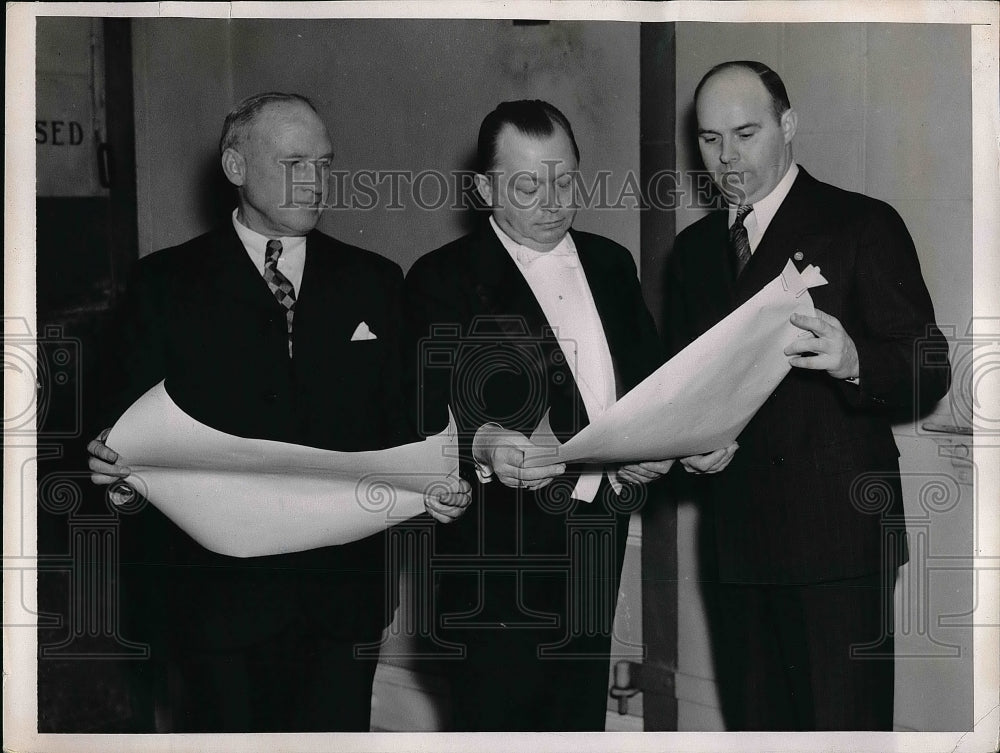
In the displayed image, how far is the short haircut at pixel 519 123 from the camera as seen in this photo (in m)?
2.11

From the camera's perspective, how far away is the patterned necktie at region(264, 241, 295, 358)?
2109 mm

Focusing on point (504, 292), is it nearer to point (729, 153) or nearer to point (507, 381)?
point (507, 381)

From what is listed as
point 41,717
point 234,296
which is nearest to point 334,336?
point 234,296

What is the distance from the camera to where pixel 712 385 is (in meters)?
2.06

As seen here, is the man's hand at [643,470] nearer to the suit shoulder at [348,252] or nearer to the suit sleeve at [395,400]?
the suit sleeve at [395,400]

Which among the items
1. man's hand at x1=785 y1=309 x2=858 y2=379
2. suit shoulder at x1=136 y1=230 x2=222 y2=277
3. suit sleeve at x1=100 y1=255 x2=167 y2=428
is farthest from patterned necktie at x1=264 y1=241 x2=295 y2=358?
man's hand at x1=785 y1=309 x2=858 y2=379

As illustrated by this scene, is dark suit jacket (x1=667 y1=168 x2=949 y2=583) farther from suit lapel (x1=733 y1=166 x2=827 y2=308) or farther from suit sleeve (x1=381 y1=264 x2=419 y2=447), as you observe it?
suit sleeve (x1=381 y1=264 x2=419 y2=447)

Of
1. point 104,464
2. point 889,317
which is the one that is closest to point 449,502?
point 104,464

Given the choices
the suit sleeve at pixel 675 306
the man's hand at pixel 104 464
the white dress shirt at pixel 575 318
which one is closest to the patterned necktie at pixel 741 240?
the suit sleeve at pixel 675 306

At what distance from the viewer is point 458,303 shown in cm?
213

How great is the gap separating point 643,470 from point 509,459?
0.28 metres

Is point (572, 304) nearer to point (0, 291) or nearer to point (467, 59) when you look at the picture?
point (467, 59)

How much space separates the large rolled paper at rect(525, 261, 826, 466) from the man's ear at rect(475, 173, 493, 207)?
50cm

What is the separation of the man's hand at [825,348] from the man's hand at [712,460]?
224 mm
